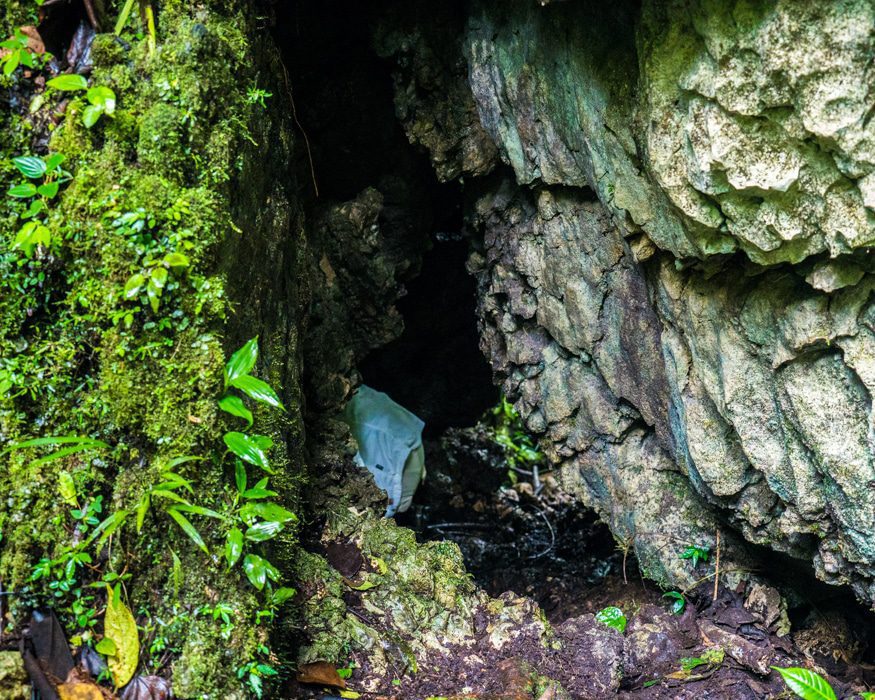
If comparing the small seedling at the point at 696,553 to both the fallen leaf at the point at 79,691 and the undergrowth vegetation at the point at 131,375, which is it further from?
the fallen leaf at the point at 79,691

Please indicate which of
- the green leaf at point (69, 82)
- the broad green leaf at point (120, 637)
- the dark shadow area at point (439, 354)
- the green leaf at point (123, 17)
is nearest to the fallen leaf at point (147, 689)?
the broad green leaf at point (120, 637)

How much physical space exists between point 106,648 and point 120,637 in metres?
0.05

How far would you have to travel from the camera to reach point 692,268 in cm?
325

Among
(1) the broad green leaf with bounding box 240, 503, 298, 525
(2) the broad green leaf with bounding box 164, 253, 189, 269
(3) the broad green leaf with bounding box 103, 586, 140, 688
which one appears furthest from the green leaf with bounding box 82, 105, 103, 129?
(3) the broad green leaf with bounding box 103, 586, 140, 688

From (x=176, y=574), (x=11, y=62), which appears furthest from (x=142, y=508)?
(x=11, y=62)

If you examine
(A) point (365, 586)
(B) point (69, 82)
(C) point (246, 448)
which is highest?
(B) point (69, 82)

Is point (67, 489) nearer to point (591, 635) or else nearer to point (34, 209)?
point (34, 209)

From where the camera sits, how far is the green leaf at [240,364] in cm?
248

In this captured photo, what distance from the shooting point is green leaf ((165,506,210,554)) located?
2240mm

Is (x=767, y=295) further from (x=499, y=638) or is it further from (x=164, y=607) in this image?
(x=164, y=607)

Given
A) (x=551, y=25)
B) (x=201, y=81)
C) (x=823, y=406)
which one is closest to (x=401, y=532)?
(x=823, y=406)

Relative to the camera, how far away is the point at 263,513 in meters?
2.44

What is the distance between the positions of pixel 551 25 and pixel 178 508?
2691mm

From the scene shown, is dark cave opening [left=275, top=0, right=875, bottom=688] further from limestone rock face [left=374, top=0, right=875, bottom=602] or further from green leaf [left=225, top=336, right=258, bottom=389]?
green leaf [left=225, top=336, right=258, bottom=389]
